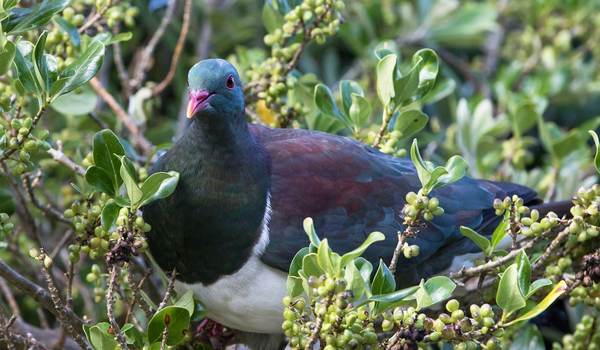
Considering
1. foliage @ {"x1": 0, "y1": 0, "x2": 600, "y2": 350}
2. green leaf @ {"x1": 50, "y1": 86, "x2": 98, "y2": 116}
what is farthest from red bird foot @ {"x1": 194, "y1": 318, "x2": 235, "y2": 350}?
green leaf @ {"x1": 50, "y1": 86, "x2": 98, "y2": 116}

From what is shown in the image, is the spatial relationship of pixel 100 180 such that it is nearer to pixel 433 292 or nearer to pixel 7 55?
pixel 7 55

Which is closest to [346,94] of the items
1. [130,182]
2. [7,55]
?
[130,182]

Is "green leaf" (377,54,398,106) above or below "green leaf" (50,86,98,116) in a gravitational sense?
above

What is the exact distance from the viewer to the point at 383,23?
4.93 m

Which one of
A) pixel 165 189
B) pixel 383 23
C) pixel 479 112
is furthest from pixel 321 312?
pixel 383 23

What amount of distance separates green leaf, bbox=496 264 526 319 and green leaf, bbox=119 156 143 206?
2.72 ft

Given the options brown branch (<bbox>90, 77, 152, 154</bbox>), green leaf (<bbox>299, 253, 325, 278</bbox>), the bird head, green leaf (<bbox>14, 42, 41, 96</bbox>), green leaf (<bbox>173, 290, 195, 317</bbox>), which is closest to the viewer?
green leaf (<bbox>299, 253, 325, 278</bbox>)

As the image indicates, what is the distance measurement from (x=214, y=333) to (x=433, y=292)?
1.04 meters

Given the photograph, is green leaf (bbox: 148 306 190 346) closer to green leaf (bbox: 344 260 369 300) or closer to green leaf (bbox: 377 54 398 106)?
green leaf (bbox: 344 260 369 300)

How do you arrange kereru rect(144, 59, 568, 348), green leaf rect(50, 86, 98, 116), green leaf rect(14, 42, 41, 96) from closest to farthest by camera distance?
green leaf rect(14, 42, 41, 96), kereru rect(144, 59, 568, 348), green leaf rect(50, 86, 98, 116)

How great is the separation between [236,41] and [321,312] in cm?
283

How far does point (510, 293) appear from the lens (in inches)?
89.4

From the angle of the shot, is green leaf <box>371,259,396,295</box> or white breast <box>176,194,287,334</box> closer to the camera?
green leaf <box>371,259,396,295</box>

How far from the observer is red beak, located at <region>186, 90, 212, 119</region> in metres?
2.57
